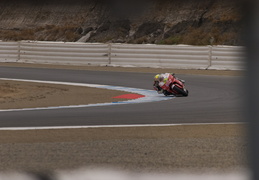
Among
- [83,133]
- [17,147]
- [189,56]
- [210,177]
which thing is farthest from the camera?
[189,56]

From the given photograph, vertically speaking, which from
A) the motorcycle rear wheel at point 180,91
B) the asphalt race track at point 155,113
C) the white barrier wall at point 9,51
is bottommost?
the asphalt race track at point 155,113

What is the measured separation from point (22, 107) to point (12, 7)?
14057 millimetres

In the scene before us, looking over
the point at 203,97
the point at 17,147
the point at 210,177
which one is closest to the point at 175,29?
the point at 203,97

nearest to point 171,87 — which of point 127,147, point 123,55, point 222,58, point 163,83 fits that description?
point 163,83

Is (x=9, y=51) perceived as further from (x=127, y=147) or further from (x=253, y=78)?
(x=253, y=78)

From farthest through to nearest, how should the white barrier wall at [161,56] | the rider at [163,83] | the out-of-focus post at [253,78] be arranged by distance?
the white barrier wall at [161,56] < the rider at [163,83] < the out-of-focus post at [253,78]

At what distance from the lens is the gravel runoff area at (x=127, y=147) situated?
20.8ft

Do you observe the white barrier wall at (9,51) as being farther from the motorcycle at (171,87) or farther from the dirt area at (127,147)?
the dirt area at (127,147)

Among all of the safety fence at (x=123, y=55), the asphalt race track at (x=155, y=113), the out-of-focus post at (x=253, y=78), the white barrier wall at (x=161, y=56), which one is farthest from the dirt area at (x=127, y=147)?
the white barrier wall at (x=161, y=56)

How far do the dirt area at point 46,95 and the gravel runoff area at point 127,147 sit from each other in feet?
17.9

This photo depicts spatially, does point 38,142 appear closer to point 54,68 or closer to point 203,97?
point 203,97

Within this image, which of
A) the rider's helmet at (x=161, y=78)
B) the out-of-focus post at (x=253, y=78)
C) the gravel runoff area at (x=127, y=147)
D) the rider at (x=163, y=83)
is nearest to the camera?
the out-of-focus post at (x=253, y=78)

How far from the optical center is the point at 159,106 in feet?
48.6

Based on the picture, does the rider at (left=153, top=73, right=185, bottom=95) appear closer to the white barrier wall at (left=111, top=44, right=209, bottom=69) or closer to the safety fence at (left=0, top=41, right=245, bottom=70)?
the safety fence at (left=0, top=41, right=245, bottom=70)
